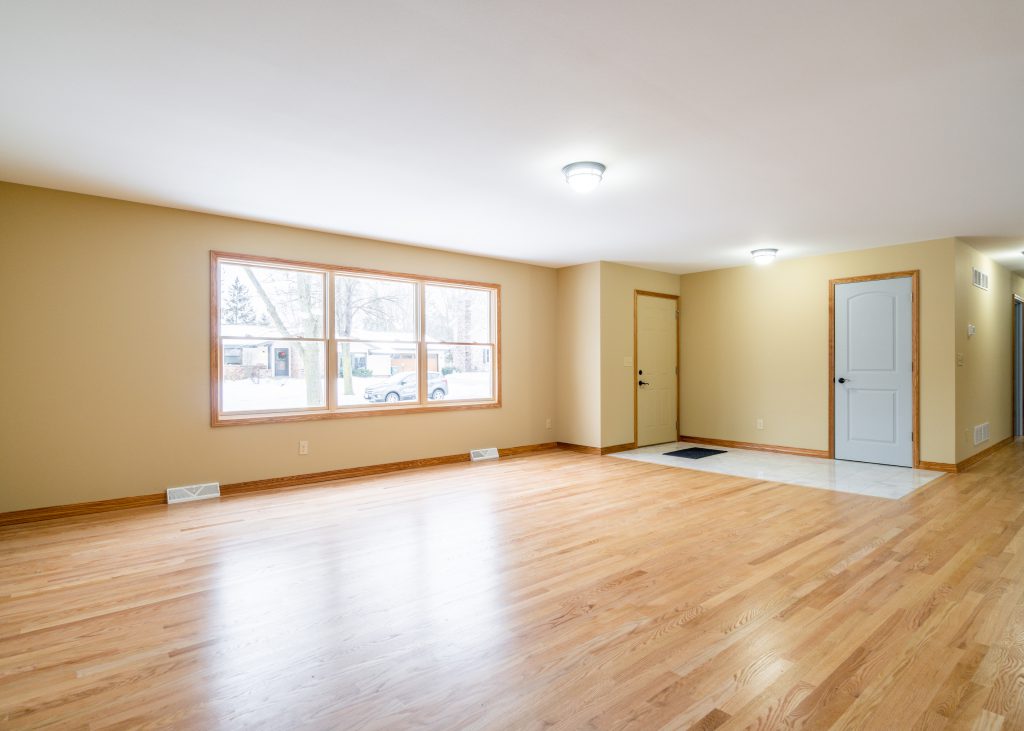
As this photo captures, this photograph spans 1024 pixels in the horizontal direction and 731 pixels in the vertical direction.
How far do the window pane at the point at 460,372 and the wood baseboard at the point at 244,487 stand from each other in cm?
75

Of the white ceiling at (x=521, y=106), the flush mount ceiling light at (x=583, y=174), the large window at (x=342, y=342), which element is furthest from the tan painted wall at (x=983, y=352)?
the large window at (x=342, y=342)

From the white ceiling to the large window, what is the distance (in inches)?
30.9

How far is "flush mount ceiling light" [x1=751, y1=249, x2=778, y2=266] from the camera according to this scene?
6.33 meters

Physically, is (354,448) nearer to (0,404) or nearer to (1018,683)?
(0,404)

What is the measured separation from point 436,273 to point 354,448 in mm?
2210

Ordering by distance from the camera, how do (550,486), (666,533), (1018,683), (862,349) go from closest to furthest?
(1018,683) → (666,533) → (550,486) → (862,349)

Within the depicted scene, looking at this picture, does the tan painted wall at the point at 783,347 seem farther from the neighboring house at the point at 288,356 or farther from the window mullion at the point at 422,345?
the window mullion at the point at 422,345

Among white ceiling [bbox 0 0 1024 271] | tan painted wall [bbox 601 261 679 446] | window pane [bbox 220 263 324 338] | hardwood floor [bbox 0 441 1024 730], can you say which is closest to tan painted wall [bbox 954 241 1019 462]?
white ceiling [bbox 0 0 1024 271]

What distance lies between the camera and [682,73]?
2.52 metres

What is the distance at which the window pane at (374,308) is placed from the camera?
18.7ft

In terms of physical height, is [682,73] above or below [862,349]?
above

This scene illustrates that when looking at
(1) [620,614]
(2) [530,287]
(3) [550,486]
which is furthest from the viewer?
(2) [530,287]

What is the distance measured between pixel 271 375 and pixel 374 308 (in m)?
1.29

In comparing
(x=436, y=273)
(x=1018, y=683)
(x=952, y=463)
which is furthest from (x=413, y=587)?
(x=952, y=463)
